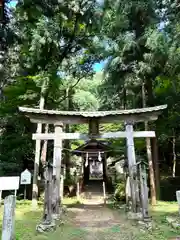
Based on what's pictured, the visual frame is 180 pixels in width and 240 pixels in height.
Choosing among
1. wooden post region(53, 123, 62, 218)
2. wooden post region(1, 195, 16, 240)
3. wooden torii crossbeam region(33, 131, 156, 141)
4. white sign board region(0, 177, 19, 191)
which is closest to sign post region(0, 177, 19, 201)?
white sign board region(0, 177, 19, 191)

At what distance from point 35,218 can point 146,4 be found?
1052cm

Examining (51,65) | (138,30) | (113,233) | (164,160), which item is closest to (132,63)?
(138,30)

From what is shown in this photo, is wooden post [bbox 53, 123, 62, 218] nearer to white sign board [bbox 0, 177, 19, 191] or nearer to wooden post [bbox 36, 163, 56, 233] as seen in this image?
wooden post [bbox 36, 163, 56, 233]

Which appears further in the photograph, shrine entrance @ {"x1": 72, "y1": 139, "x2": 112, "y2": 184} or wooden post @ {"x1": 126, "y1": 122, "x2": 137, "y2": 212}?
shrine entrance @ {"x1": 72, "y1": 139, "x2": 112, "y2": 184}

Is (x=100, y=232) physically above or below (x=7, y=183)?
below

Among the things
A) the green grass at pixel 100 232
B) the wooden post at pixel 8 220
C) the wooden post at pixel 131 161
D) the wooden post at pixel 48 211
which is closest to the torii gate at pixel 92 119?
the wooden post at pixel 131 161

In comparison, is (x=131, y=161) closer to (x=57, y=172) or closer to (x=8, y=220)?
(x=57, y=172)

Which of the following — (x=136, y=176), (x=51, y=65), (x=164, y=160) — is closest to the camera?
(x=136, y=176)

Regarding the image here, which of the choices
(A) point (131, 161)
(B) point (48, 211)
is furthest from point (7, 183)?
(A) point (131, 161)

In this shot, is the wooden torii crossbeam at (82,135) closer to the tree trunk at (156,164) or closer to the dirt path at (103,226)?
the dirt path at (103,226)

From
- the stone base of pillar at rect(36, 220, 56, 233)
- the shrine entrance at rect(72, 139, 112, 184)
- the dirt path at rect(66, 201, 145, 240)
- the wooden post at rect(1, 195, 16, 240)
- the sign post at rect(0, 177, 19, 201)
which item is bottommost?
the dirt path at rect(66, 201, 145, 240)

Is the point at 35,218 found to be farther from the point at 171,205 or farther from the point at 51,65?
the point at 51,65

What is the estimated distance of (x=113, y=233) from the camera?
5965 mm

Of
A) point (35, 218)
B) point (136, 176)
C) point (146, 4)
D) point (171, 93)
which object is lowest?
point (35, 218)
